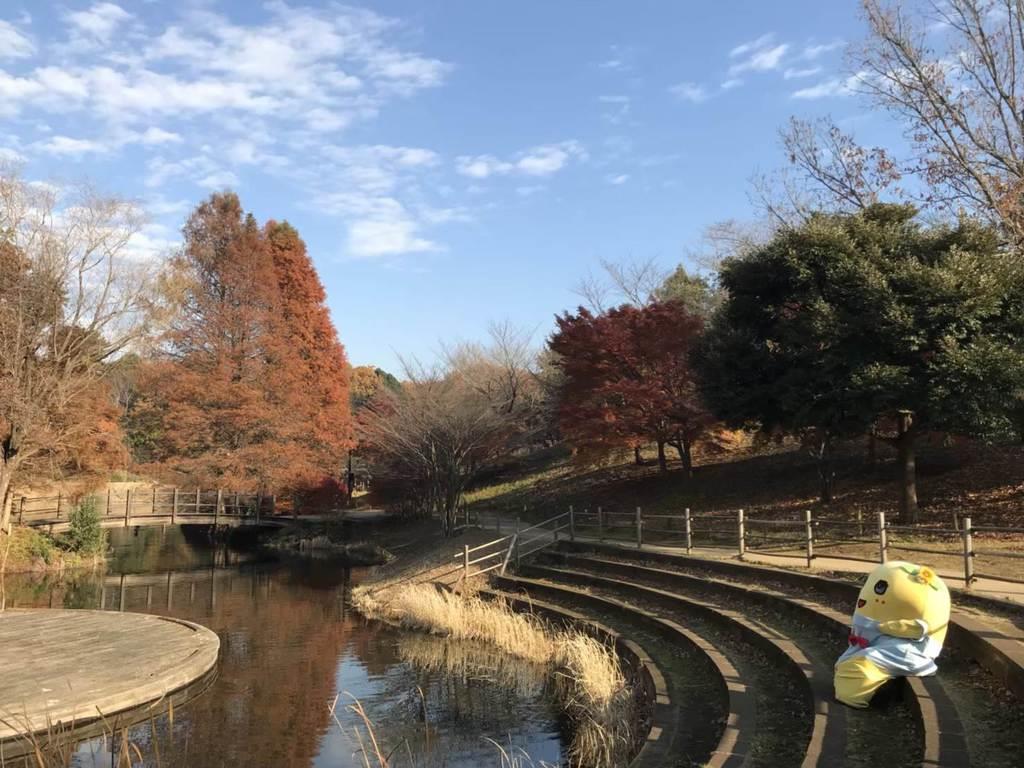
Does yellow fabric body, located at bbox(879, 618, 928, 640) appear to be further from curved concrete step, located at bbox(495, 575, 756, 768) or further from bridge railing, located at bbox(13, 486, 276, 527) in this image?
bridge railing, located at bbox(13, 486, 276, 527)

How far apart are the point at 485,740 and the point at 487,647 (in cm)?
526

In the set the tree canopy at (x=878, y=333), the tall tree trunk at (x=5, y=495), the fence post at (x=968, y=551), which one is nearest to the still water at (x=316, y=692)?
the tall tree trunk at (x=5, y=495)

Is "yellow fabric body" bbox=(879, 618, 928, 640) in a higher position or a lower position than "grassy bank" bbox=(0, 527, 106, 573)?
higher

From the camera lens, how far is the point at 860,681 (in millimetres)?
6535

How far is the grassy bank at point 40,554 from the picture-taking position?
24219 millimetres

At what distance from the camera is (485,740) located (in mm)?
9672

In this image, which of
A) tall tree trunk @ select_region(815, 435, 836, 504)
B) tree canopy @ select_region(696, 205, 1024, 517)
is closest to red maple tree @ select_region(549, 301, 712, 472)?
tall tree trunk @ select_region(815, 435, 836, 504)

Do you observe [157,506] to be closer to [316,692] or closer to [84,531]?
[84,531]

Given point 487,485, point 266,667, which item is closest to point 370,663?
point 266,667

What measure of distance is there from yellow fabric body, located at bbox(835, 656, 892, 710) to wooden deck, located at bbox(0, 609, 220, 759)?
6.52m

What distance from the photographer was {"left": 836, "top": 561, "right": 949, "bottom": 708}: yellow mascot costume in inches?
250

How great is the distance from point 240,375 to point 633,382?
19795mm

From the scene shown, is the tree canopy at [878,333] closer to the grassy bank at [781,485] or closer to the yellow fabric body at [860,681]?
the grassy bank at [781,485]

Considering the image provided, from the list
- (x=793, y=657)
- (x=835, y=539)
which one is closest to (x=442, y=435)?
(x=835, y=539)
